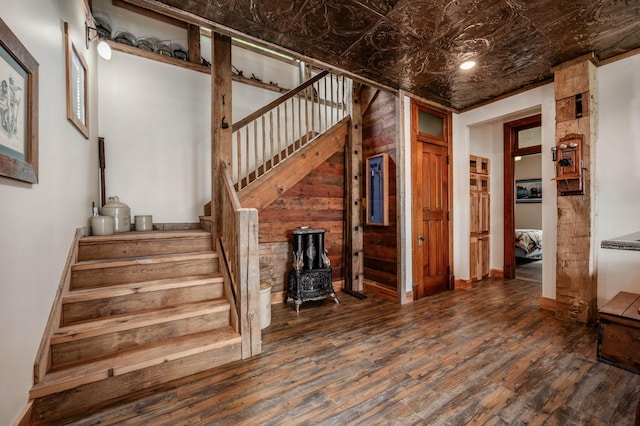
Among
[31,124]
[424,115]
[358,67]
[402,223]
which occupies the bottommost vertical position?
[402,223]

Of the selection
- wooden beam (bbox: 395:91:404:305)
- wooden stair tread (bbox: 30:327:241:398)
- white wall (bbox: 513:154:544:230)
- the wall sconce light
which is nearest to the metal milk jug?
the wall sconce light

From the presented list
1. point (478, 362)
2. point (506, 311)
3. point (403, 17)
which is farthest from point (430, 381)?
point (403, 17)

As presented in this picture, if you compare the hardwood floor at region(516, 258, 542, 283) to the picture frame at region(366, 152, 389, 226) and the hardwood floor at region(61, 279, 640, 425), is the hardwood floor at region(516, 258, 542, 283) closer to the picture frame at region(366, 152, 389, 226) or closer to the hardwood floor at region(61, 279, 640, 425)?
the hardwood floor at region(61, 279, 640, 425)

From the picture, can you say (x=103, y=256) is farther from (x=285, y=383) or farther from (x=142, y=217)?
(x=285, y=383)

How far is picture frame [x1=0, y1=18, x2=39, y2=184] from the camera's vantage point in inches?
48.8

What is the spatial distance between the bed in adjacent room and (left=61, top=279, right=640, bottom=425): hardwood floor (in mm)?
3305

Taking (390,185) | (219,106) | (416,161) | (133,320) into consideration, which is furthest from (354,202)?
(133,320)

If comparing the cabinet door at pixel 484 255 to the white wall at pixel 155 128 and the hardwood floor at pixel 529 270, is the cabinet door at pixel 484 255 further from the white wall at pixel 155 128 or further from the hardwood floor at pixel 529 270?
the white wall at pixel 155 128

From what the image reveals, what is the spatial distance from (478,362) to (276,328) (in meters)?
1.86

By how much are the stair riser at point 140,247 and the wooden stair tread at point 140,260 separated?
0.09 meters

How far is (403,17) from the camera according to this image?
7.16 ft

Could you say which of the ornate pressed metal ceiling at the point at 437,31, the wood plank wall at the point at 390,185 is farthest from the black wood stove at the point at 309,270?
the ornate pressed metal ceiling at the point at 437,31

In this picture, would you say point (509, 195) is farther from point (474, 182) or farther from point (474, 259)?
point (474, 259)

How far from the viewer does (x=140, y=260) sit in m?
2.35
